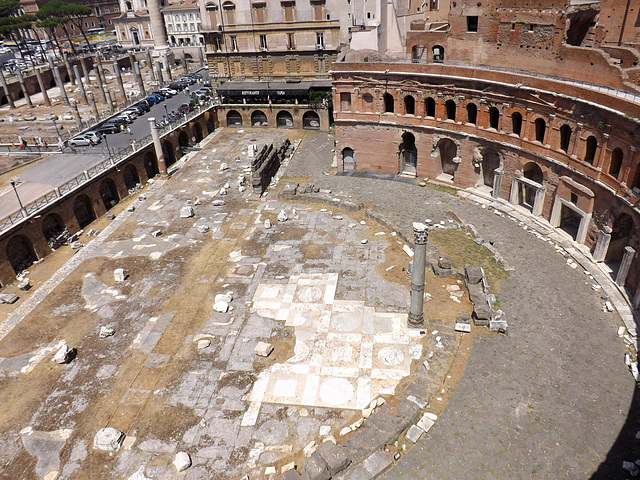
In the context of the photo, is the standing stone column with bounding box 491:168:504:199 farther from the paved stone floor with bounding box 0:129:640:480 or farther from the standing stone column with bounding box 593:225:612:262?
the standing stone column with bounding box 593:225:612:262

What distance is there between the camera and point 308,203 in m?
33.5

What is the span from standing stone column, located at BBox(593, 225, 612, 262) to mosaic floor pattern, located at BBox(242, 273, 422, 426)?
11.9 metres

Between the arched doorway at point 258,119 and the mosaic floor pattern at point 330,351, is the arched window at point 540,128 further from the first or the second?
the arched doorway at point 258,119

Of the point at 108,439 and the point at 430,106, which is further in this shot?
the point at 430,106

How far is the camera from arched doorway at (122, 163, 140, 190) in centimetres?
3794

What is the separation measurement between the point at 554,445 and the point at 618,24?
26999mm

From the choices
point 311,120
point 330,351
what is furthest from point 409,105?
point 330,351

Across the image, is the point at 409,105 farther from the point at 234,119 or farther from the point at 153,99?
the point at 153,99

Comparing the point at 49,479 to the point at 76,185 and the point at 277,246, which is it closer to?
the point at 277,246

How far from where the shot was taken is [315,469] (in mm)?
14562

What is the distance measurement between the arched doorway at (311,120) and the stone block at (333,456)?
4128cm

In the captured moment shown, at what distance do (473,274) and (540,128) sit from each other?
12.0 m

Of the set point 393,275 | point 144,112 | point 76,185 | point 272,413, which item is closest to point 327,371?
point 272,413

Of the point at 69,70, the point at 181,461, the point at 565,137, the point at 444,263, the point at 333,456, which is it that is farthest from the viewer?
the point at 69,70
